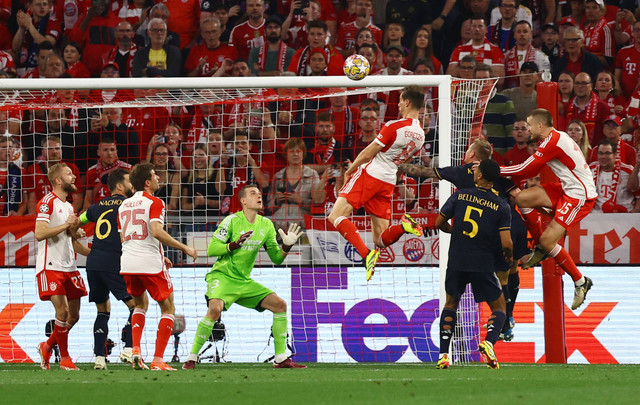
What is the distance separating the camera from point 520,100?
46.4 ft

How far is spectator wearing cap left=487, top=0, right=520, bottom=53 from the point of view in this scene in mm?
15539

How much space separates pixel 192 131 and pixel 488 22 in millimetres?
5341

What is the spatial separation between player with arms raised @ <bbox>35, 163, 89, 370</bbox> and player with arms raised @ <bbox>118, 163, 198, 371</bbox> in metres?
0.96

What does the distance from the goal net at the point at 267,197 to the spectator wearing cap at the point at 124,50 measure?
2.48 metres

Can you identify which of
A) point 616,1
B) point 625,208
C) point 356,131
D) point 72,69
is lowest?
point 625,208

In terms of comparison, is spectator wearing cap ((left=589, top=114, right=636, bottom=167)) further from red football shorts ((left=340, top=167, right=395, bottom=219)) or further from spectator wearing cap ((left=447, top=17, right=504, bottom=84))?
red football shorts ((left=340, top=167, right=395, bottom=219))

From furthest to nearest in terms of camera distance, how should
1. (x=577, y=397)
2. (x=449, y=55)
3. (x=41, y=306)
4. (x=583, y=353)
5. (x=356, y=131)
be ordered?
(x=449, y=55) → (x=356, y=131) → (x=41, y=306) → (x=583, y=353) → (x=577, y=397)

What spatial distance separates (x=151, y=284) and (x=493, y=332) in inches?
129

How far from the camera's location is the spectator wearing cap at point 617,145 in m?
13.5

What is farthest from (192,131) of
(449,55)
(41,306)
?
(449,55)

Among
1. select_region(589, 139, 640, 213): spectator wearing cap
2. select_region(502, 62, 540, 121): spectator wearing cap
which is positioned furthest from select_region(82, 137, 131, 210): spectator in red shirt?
select_region(589, 139, 640, 213): spectator wearing cap

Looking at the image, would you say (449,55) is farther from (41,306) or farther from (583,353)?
(41,306)

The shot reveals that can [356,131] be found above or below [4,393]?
above

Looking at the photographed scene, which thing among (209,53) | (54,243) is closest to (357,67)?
(54,243)
